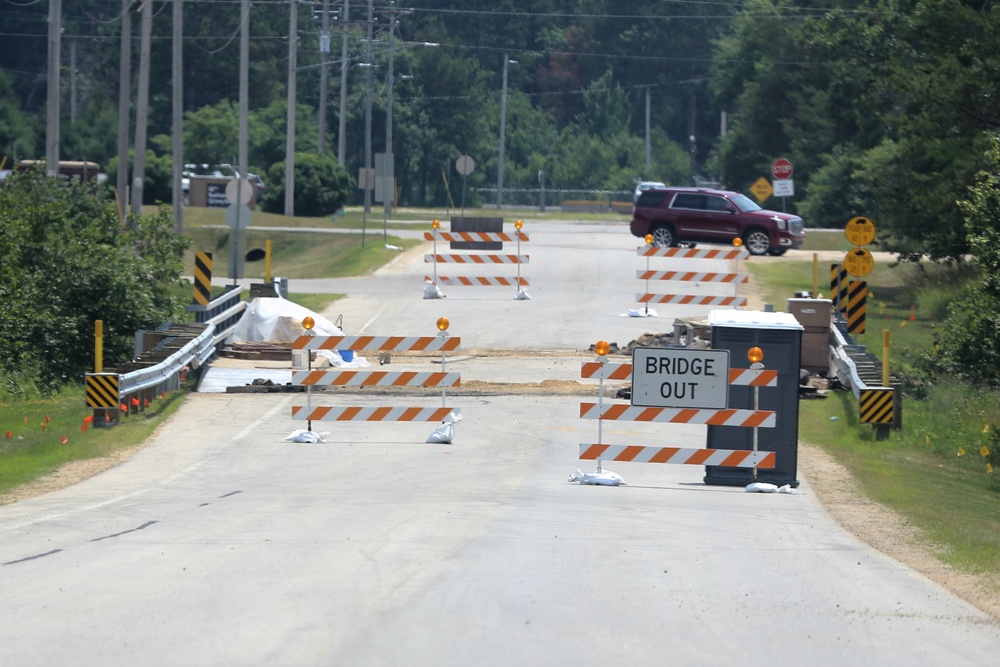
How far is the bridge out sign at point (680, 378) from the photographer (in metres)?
14.5

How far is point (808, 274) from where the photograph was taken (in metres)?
40.2

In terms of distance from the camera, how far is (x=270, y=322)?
2652 cm

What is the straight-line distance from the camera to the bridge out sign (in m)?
14.5

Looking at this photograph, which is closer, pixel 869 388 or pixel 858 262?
pixel 869 388

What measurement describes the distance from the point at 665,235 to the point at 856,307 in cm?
1766

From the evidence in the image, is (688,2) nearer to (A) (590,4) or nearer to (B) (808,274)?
(A) (590,4)

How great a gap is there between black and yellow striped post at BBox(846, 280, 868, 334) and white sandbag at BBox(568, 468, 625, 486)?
Result: 1234 centimetres

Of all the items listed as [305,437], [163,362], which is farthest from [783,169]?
[305,437]

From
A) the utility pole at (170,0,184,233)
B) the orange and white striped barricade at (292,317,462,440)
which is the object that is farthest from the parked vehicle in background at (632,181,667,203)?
the orange and white striped barricade at (292,317,462,440)

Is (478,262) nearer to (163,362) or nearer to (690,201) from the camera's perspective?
(690,201)

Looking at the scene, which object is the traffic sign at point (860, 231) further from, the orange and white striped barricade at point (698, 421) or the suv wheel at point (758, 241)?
the suv wheel at point (758, 241)

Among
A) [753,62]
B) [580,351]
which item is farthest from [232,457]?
[753,62]

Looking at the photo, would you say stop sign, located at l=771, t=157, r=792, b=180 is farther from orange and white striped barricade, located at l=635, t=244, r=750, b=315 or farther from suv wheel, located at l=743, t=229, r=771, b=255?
orange and white striped barricade, located at l=635, t=244, r=750, b=315

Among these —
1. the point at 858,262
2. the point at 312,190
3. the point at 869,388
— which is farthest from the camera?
the point at 312,190
